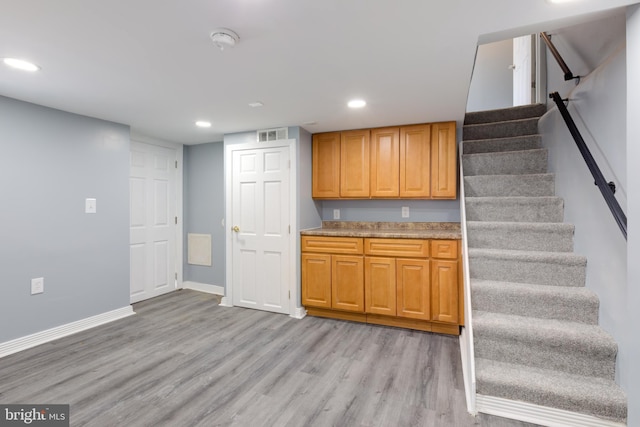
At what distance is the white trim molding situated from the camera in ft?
15.2

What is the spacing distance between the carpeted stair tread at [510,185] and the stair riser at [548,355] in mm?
1557

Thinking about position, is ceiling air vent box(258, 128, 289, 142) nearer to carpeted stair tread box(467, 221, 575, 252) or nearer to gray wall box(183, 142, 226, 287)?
gray wall box(183, 142, 226, 287)

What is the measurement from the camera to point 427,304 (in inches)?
124

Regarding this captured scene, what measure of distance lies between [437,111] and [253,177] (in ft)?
7.34

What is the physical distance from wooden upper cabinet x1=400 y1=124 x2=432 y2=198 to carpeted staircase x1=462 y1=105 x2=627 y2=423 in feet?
1.42

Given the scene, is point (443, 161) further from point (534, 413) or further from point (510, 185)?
point (534, 413)

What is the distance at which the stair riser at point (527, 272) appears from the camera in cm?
233

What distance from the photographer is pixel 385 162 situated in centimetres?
368

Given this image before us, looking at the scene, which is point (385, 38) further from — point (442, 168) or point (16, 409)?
point (16, 409)

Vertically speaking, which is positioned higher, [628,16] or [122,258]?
[628,16]

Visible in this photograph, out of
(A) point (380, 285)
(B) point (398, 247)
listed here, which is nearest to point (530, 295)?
(B) point (398, 247)

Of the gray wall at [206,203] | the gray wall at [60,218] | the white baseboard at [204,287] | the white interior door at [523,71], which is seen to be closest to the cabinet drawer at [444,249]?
the white interior door at [523,71]

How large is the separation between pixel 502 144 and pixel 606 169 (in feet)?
5.14

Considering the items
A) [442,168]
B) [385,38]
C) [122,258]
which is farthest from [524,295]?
[122,258]
